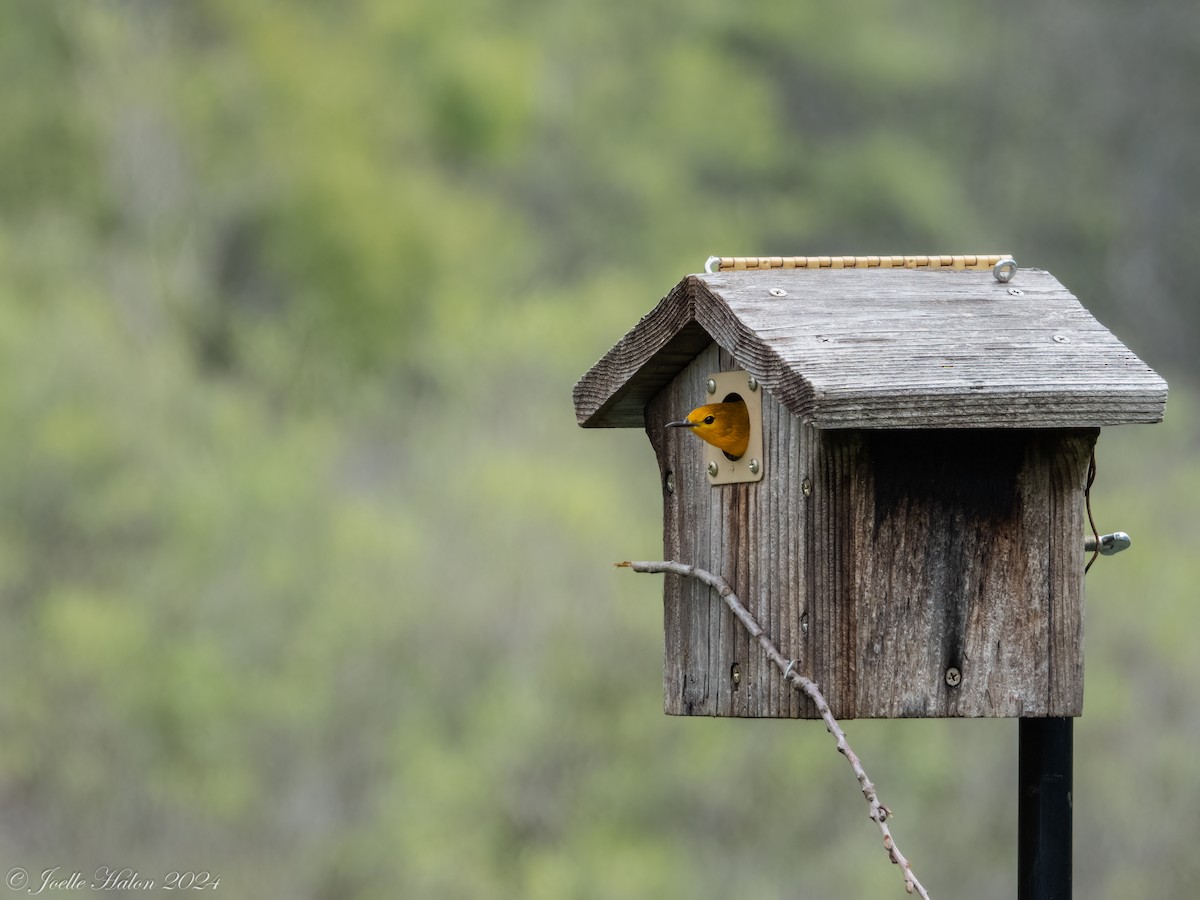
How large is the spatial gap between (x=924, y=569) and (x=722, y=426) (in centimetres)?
44

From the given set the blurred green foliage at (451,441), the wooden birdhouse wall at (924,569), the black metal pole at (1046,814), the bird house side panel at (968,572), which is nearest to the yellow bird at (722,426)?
the wooden birdhouse wall at (924,569)

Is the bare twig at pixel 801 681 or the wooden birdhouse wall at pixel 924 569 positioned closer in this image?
the bare twig at pixel 801 681

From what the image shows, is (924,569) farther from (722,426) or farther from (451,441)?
(451,441)

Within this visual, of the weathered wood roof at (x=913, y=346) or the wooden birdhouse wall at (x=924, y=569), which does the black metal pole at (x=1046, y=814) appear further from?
the weathered wood roof at (x=913, y=346)

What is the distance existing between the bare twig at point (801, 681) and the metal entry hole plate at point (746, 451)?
167 mm

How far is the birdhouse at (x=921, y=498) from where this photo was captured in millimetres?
2645

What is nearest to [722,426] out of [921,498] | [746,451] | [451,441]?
[746,451]

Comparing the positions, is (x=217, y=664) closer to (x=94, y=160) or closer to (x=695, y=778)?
(x=695, y=778)

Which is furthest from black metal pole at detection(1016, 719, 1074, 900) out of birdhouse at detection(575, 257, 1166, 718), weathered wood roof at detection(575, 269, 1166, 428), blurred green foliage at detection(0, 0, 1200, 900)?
blurred green foliage at detection(0, 0, 1200, 900)

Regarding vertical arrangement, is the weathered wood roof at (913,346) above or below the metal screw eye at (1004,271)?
below

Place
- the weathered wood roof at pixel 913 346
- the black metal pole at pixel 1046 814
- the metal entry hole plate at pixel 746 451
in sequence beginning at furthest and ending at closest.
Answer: the metal entry hole plate at pixel 746 451 < the black metal pole at pixel 1046 814 < the weathered wood roof at pixel 913 346

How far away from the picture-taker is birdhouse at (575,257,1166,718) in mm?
2645

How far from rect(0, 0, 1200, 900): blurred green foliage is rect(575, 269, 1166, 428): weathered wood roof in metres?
9.55

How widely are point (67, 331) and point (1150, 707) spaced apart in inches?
331
